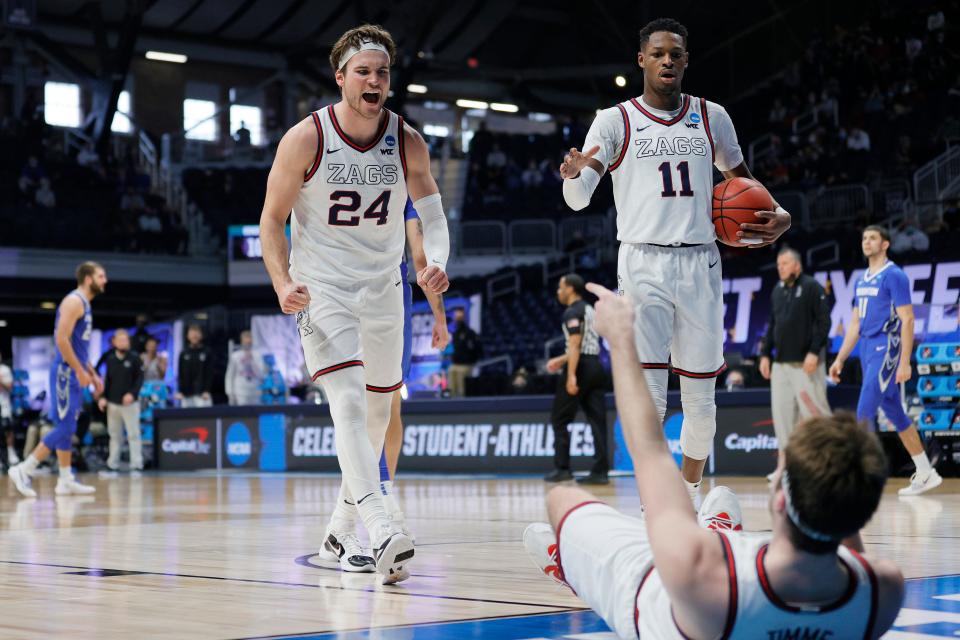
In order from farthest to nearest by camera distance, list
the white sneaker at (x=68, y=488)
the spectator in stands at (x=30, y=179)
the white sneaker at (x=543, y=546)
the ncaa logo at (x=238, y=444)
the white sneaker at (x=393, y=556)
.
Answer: the spectator in stands at (x=30, y=179) < the ncaa logo at (x=238, y=444) < the white sneaker at (x=68, y=488) < the white sneaker at (x=393, y=556) < the white sneaker at (x=543, y=546)

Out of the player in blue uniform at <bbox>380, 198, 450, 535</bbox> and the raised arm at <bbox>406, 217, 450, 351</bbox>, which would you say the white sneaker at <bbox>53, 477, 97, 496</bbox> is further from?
the raised arm at <bbox>406, 217, 450, 351</bbox>

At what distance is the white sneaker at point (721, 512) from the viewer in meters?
5.41

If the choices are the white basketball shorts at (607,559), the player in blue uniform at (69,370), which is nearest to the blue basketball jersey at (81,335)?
the player in blue uniform at (69,370)

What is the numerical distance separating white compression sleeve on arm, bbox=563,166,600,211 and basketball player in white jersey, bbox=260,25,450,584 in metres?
0.60

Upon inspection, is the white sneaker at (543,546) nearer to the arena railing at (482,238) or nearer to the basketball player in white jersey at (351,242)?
the basketball player in white jersey at (351,242)

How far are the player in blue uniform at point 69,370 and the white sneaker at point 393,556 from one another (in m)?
7.17

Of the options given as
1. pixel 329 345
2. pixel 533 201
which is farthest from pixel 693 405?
pixel 533 201

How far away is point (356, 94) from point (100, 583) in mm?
2271

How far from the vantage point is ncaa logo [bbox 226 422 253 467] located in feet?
64.6

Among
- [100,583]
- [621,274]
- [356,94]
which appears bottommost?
[100,583]

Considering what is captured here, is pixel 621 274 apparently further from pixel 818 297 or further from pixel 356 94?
pixel 818 297

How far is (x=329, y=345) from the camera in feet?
18.0

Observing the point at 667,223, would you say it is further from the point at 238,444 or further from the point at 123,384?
the point at 238,444

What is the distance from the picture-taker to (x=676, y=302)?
5.90m
